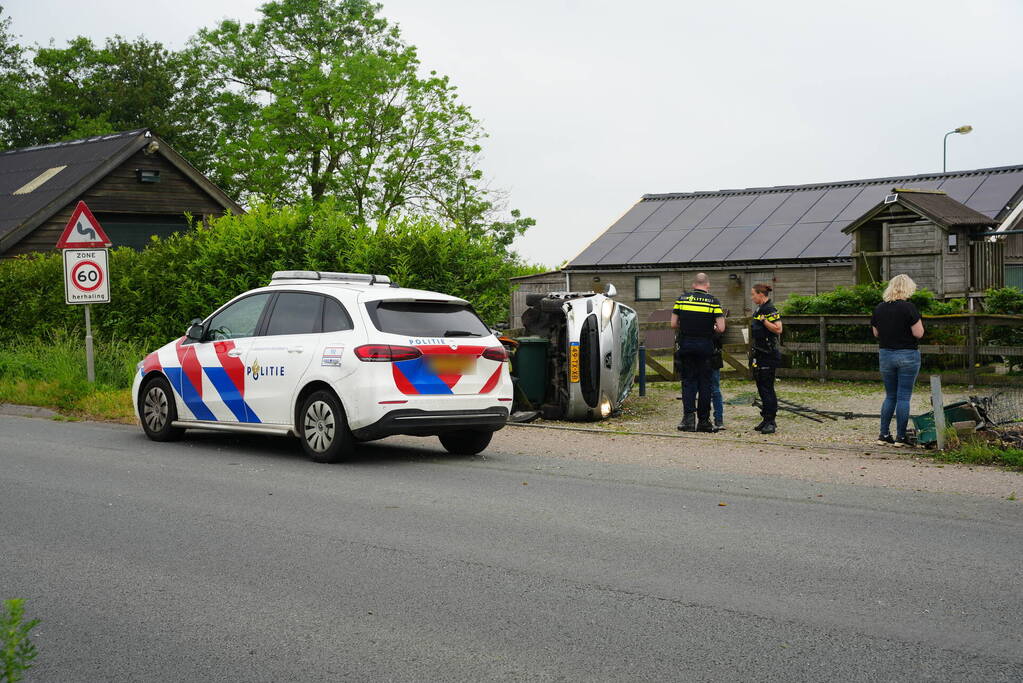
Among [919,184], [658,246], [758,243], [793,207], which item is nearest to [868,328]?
[758,243]

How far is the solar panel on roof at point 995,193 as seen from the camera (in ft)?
106

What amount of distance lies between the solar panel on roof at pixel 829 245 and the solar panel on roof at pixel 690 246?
12.3 feet

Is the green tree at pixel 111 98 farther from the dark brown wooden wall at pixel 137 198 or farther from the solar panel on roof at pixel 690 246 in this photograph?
the solar panel on roof at pixel 690 246

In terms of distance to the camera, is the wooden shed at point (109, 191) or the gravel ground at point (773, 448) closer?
the gravel ground at point (773, 448)

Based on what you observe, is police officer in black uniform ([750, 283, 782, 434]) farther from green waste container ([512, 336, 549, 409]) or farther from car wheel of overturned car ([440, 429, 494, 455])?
car wheel of overturned car ([440, 429, 494, 455])

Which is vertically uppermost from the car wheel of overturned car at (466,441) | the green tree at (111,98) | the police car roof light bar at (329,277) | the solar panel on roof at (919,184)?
the green tree at (111,98)

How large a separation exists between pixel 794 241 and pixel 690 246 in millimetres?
3542

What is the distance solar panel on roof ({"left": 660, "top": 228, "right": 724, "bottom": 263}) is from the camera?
3603 centimetres

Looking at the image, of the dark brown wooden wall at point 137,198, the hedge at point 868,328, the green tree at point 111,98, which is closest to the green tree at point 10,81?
the green tree at point 111,98

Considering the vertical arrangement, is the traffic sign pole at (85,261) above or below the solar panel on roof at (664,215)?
below

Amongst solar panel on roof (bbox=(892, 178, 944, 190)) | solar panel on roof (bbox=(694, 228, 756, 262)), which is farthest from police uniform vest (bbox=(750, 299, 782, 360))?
solar panel on roof (bbox=(892, 178, 944, 190))

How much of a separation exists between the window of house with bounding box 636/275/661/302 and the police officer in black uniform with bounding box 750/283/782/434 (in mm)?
23474

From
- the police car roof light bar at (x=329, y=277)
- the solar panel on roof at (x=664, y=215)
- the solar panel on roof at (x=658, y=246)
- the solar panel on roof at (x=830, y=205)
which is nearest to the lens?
the police car roof light bar at (x=329, y=277)

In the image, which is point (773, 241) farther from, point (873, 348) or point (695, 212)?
point (873, 348)
